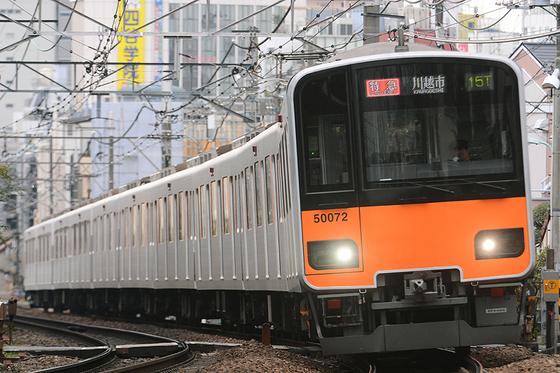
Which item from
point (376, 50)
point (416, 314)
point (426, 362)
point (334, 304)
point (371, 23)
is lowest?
point (426, 362)

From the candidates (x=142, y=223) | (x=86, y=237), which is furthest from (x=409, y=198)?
(x=86, y=237)

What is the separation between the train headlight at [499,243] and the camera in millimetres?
7633

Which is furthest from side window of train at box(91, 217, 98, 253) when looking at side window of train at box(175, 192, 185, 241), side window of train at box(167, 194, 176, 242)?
side window of train at box(175, 192, 185, 241)

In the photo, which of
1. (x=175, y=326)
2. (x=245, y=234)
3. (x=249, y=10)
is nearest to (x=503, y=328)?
(x=245, y=234)

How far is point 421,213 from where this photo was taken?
25.4ft

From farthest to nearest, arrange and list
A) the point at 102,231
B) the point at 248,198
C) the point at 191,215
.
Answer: the point at 102,231
the point at 191,215
the point at 248,198

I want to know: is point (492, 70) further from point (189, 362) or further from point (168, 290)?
point (168, 290)

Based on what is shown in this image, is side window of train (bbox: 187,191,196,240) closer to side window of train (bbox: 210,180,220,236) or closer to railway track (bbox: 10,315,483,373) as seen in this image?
side window of train (bbox: 210,180,220,236)

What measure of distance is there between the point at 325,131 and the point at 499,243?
5.99 feet

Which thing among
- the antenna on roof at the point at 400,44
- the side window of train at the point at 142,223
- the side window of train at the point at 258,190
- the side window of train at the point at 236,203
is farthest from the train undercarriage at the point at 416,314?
the side window of train at the point at 142,223

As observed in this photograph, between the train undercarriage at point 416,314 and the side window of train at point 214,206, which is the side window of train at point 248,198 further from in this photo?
the train undercarriage at point 416,314

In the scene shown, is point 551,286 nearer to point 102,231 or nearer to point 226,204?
point 226,204

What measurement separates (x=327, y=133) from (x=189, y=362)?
4.45 meters

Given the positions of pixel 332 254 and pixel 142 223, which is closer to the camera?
pixel 332 254
